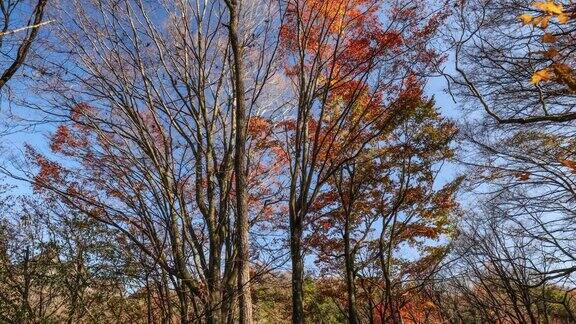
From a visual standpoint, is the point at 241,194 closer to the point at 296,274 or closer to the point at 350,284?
the point at 296,274

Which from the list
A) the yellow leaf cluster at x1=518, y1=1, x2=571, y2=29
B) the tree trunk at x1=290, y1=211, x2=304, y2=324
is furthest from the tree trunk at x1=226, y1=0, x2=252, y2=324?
the yellow leaf cluster at x1=518, y1=1, x2=571, y2=29

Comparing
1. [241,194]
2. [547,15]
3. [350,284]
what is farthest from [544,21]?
[350,284]

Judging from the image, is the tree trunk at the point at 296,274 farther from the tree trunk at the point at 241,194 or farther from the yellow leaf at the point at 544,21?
the yellow leaf at the point at 544,21

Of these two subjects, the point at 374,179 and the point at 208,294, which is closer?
the point at 208,294

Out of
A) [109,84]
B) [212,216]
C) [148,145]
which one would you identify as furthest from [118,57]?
[212,216]

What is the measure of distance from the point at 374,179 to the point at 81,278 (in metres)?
7.94

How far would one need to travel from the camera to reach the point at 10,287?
8180 millimetres

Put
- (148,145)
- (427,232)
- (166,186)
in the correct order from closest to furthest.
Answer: (166,186) < (148,145) < (427,232)

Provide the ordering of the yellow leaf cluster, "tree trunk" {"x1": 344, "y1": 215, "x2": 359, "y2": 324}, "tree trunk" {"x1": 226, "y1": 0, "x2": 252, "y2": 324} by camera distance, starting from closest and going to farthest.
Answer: the yellow leaf cluster
"tree trunk" {"x1": 226, "y1": 0, "x2": 252, "y2": 324}
"tree trunk" {"x1": 344, "y1": 215, "x2": 359, "y2": 324}

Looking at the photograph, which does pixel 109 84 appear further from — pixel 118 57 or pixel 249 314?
pixel 249 314

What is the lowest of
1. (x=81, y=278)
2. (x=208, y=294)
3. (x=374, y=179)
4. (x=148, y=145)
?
(x=208, y=294)

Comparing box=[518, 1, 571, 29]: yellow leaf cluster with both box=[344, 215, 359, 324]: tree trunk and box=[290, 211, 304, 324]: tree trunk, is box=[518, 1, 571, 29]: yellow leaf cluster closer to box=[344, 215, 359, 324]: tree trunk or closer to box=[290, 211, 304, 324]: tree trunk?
box=[290, 211, 304, 324]: tree trunk

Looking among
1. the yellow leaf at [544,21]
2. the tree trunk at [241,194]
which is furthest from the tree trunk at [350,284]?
the yellow leaf at [544,21]

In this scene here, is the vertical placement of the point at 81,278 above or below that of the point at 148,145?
below
